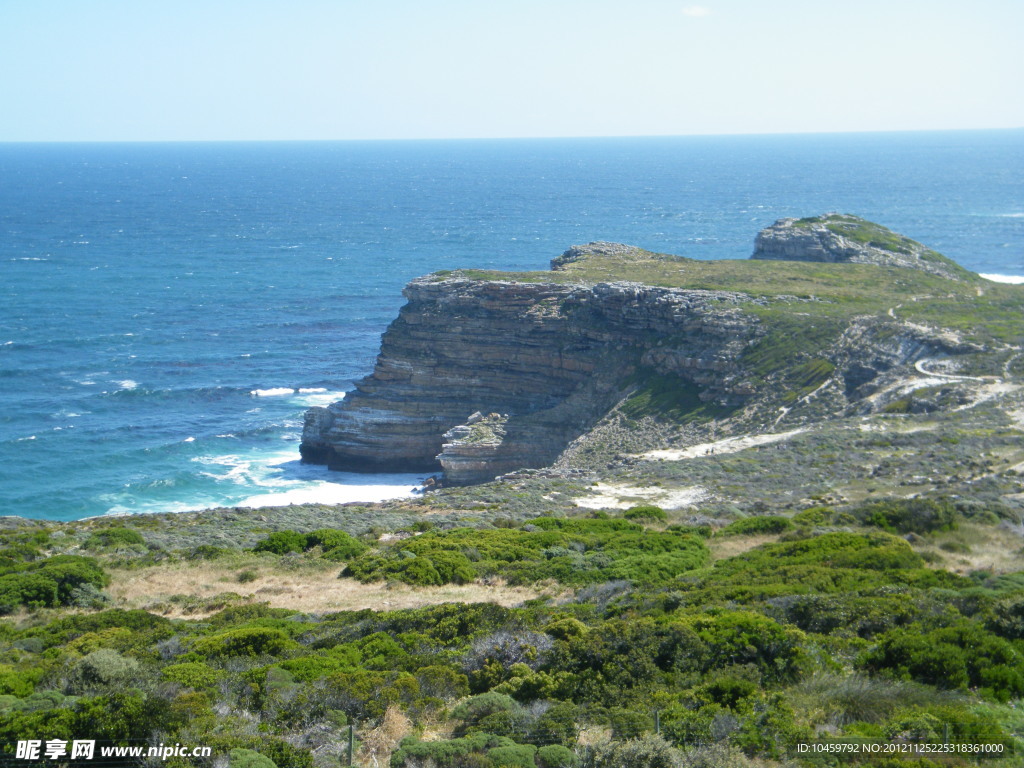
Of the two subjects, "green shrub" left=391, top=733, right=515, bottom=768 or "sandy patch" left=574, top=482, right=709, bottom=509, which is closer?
"green shrub" left=391, top=733, right=515, bottom=768

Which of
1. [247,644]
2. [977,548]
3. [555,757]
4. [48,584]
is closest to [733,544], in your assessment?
[977,548]

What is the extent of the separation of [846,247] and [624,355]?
27677 millimetres

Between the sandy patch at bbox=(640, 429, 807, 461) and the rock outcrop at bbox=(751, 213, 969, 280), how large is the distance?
102 ft

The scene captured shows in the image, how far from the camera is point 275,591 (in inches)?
988

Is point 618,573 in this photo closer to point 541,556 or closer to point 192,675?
point 541,556

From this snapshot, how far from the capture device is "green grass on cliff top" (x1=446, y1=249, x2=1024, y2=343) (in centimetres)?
5206

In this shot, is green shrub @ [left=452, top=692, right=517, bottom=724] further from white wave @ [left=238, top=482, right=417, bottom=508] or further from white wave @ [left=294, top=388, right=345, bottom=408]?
white wave @ [left=294, top=388, right=345, bottom=408]

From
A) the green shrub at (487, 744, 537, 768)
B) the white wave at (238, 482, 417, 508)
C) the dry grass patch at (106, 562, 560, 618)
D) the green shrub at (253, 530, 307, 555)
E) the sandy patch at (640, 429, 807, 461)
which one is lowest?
the white wave at (238, 482, 417, 508)

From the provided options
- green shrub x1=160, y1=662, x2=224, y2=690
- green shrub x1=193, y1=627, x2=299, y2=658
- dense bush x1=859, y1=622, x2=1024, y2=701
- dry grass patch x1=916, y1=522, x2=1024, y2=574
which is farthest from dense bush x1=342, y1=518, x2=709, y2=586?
green shrub x1=160, y1=662, x2=224, y2=690

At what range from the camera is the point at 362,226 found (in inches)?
6427

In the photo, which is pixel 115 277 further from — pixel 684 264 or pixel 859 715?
pixel 859 715

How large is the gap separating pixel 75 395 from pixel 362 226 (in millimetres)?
98684

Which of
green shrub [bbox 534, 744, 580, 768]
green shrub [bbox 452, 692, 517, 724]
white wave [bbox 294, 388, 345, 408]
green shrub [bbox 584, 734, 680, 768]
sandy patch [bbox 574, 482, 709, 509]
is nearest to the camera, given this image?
green shrub [bbox 584, 734, 680, 768]

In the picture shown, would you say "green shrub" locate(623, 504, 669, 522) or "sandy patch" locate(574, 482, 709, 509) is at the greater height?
"green shrub" locate(623, 504, 669, 522)
